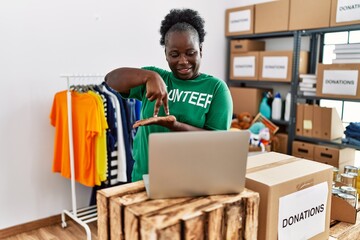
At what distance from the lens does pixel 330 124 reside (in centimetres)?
280

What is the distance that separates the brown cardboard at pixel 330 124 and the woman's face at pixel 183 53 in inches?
81.7

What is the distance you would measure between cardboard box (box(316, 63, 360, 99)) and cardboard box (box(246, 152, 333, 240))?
181cm

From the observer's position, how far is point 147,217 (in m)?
0.68

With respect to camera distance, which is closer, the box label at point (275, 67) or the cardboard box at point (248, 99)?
the box label at point (275, 67)

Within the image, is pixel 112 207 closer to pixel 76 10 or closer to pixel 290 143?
pixel 76 10

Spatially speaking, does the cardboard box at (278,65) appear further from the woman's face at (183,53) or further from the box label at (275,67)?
the woman's face at (183,53)

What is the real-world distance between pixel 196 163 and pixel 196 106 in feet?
1.12

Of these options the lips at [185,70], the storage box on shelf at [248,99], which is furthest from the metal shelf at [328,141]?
the lips at [185,70]

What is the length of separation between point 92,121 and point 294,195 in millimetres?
1686

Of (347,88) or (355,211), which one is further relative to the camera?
(347,88)

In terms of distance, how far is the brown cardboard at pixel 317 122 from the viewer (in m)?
2.87

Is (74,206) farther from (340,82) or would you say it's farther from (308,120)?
(340,82)

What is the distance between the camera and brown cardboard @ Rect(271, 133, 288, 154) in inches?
128

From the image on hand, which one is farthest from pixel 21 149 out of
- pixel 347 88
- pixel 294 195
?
pixel 347 88
